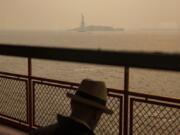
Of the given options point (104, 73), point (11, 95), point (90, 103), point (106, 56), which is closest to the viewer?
point (90, 103)

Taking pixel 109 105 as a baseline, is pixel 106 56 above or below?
above

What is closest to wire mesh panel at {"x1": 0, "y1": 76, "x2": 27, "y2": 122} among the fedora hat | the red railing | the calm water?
the red railing

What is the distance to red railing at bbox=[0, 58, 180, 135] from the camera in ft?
7.33

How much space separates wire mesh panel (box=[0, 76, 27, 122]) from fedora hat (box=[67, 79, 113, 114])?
1.86 m

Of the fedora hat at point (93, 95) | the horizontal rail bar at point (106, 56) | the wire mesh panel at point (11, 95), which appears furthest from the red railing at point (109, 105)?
the fedora hat at point (93, 95)

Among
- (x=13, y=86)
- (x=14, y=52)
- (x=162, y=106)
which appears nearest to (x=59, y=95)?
(x=13, y=86)

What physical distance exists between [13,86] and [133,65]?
2297 millimetres

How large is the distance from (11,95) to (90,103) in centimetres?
256

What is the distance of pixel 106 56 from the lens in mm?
1192

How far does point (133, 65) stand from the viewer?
1138 millimetres

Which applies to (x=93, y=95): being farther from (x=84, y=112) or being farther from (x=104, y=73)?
(x=104, y=73)

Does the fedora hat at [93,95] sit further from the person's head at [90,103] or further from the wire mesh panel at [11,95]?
the wire mesh panel at [11,95]

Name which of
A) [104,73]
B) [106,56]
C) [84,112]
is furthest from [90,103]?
[104,73]

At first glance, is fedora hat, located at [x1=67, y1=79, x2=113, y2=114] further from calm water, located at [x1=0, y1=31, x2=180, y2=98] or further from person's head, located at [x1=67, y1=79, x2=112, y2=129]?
calm water, located at [x1=0, y1=31, x2=180, y2=98]
